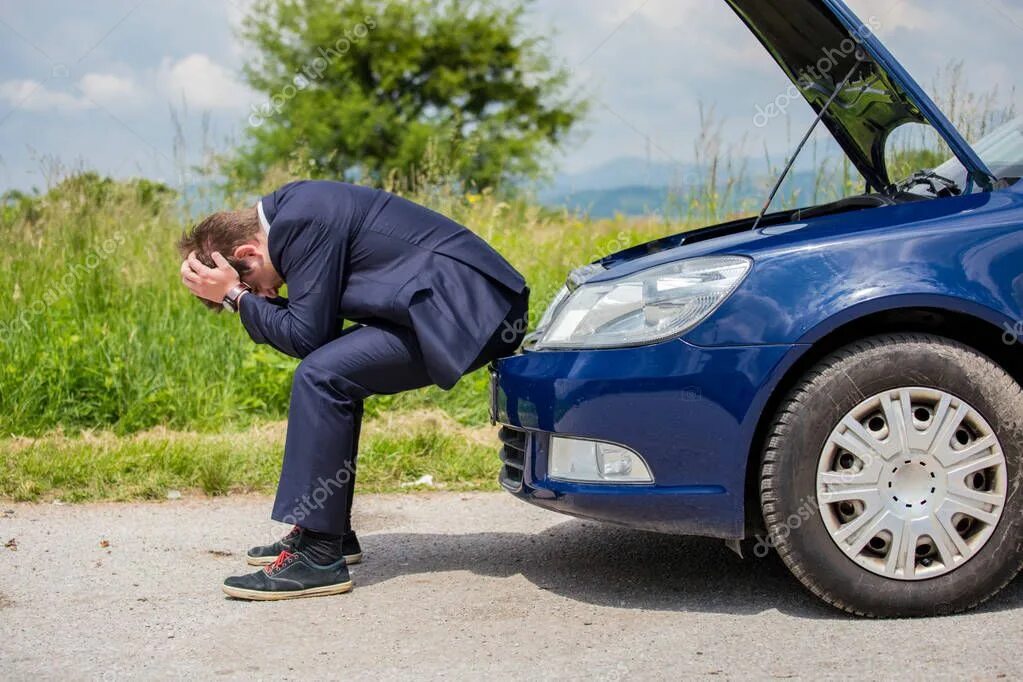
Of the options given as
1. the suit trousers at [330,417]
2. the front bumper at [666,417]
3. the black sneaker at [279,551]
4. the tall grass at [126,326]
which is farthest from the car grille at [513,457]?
the tall grass at [126,326]

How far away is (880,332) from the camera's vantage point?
3453 mm

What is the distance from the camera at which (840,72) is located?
3871mm

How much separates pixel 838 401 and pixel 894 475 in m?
0.26

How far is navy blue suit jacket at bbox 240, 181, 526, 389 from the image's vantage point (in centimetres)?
376

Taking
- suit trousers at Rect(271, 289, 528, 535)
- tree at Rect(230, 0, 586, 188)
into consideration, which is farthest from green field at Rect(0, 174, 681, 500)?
tree at Rect(230, 0, 586, 188)

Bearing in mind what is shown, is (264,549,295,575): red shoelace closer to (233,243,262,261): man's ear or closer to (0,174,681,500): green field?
(233,243,262,261): man's ear

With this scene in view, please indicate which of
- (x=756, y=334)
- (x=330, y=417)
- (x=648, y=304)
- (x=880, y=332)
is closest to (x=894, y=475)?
(x=880, y=332)

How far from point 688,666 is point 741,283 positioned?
1042 mm

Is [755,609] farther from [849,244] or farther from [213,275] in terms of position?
[213,275]

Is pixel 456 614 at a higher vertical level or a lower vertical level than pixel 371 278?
lower

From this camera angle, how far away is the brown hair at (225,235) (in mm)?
3842

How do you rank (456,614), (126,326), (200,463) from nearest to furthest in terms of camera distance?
(456,614) < (200,463) < (126,326)

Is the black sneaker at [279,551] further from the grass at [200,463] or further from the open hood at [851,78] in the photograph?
the open hood at [851,78]

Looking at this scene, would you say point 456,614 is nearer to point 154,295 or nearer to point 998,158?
point 998,158
